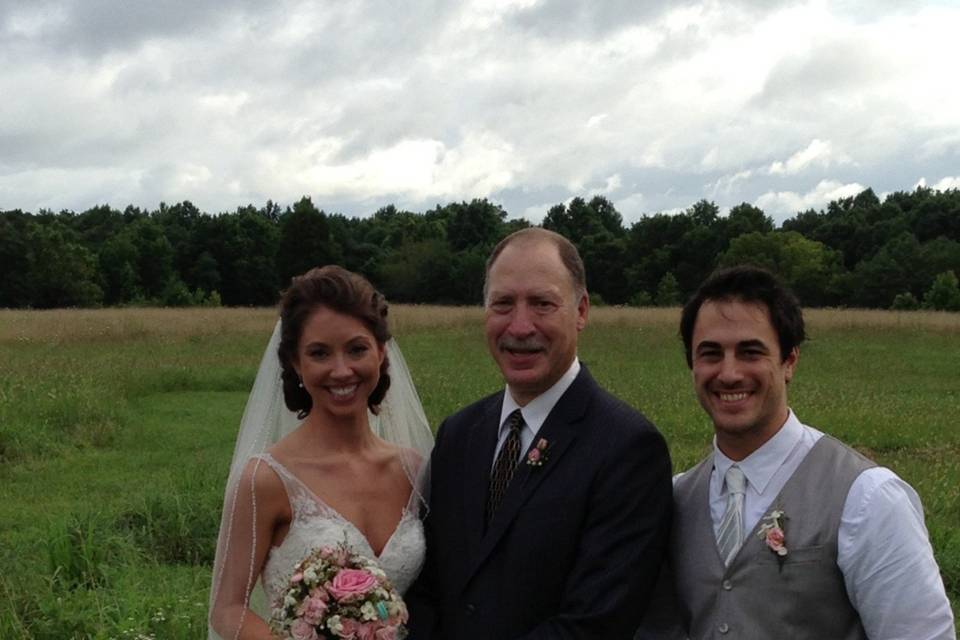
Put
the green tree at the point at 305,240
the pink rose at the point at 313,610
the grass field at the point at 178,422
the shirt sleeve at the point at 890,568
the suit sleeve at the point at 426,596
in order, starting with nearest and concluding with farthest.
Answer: the shirt sleeve at the point at 890,568 → the pink rose at the point at 313,610 → the suit sleeve at the point at 426,596 → the grass field at the point at 178,422 → the green tree at the point at 305,240

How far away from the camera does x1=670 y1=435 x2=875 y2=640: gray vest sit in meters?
2.86

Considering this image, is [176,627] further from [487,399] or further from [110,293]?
[110,293]

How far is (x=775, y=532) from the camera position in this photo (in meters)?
2.88

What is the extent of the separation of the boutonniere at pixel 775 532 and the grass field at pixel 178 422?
3.91m

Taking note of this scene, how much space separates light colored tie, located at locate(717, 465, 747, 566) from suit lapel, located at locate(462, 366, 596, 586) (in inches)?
20.0

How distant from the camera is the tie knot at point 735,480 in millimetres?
3105

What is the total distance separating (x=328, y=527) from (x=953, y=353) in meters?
24.9

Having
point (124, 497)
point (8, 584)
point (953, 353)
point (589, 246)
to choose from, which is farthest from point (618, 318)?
point (589, 246)

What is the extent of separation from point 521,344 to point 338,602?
99 centimetres

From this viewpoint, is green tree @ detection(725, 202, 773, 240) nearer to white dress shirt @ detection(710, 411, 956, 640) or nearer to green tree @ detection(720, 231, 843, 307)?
green tree @ detection(720, 231, 843, 307)

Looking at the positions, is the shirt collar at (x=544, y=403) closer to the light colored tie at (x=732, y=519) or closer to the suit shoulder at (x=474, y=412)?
the suit shoulder at (x=474, y=412)

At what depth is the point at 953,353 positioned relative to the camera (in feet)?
83.1

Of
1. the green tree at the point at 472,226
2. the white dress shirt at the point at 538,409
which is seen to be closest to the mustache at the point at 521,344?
the white dress shirt at the point at 538,409

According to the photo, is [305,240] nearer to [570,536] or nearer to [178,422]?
[178,422]
